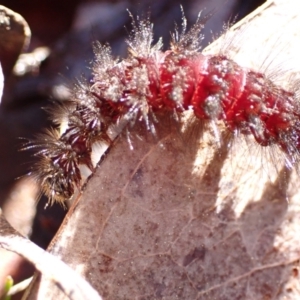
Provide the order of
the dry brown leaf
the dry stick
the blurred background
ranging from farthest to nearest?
the blurred background → the dry brown leaf → the dry stick

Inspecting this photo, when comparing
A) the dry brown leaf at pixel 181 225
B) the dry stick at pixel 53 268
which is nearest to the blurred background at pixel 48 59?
the dry stick at pixel 53 268

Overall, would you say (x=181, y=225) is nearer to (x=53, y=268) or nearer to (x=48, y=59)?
(x=53, y=268)

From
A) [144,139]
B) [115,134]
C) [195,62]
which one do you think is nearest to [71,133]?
[115,134]

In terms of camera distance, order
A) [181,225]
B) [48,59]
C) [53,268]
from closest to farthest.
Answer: [53,268] → [181,225] → [48,59]

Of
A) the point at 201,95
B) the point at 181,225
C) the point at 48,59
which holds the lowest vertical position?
the point at 48,59

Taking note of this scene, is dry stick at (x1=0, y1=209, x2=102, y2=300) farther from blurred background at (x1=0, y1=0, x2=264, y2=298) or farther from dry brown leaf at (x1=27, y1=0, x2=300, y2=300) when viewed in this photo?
blurred background at (x1=0, y1=0, x2=264, y2=298)

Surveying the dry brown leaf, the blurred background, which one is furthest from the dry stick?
the blurred background

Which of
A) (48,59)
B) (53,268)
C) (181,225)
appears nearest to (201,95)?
(181,225)

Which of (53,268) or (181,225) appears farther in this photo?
(181,225)
